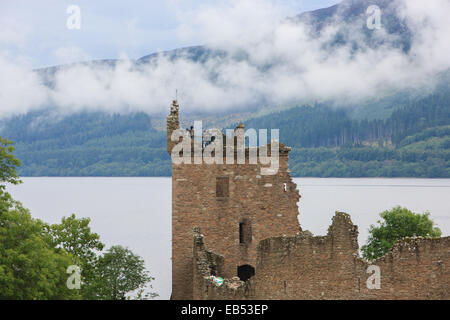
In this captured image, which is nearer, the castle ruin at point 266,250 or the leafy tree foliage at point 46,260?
the castle ruin at point 266,250

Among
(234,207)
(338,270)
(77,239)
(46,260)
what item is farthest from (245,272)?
(77,239)

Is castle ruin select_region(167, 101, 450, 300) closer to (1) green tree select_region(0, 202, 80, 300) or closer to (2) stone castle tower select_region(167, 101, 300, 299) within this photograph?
(2) stone castle tower select_region(167, 101, 300, 299)

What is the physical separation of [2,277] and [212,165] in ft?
42.3

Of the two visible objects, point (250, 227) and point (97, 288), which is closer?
point (250, 227)

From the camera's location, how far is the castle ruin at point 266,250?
22.4 m

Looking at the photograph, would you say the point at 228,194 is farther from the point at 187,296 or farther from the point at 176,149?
the point at 187,296

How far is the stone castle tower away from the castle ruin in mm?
56

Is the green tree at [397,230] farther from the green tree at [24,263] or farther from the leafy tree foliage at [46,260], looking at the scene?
the green tree at [24,263]

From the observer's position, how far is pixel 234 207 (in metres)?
34.1

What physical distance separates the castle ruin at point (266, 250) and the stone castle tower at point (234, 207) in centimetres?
6

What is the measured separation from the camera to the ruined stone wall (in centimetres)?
2223

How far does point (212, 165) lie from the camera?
34094 millimetres

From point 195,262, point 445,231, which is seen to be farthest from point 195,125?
point 445,231

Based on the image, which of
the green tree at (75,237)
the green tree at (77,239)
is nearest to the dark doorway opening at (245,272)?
the green tree at (77,239)
